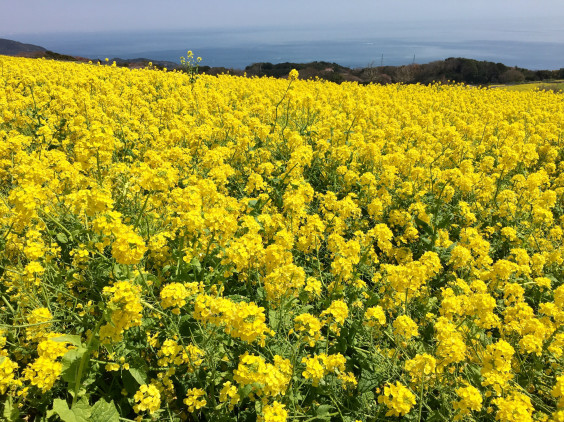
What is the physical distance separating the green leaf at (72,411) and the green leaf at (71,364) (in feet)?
0.48

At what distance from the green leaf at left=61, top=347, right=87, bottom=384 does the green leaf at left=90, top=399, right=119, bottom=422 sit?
9.3 inches

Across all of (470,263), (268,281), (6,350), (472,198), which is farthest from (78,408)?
(472,198)

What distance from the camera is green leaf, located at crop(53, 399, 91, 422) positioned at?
210cm

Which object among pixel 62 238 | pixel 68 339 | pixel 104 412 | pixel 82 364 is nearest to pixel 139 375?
pixel 104 412

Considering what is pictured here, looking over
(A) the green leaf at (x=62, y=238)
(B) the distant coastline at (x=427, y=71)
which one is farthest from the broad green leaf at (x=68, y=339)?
(B) the distant coastline at (x=427, y=71)

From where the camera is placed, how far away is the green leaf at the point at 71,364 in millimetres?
2260

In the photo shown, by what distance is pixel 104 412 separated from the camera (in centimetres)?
227

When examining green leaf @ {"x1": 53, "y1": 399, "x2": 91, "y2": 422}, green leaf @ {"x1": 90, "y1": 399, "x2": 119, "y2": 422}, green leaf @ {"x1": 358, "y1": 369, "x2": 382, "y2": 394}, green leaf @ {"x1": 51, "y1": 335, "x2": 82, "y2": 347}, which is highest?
green leaf @ {"x1": 51, "y1": 335, "x2": 82, "y2": 347}

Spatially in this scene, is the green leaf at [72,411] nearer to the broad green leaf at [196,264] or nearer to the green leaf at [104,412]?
the green leaf at [104,412]

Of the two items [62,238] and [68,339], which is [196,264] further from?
[62,238]

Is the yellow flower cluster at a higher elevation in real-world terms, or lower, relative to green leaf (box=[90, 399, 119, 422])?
higher

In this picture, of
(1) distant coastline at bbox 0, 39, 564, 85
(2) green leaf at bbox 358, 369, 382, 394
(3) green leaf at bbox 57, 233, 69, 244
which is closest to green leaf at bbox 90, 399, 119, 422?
(3) green leaf at bbox 57, 233, 69, 244

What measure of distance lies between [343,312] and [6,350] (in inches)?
99.6

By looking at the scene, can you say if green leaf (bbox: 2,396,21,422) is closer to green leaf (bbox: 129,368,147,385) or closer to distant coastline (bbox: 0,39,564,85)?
green leaf (bbox: 129,368,147,385)
